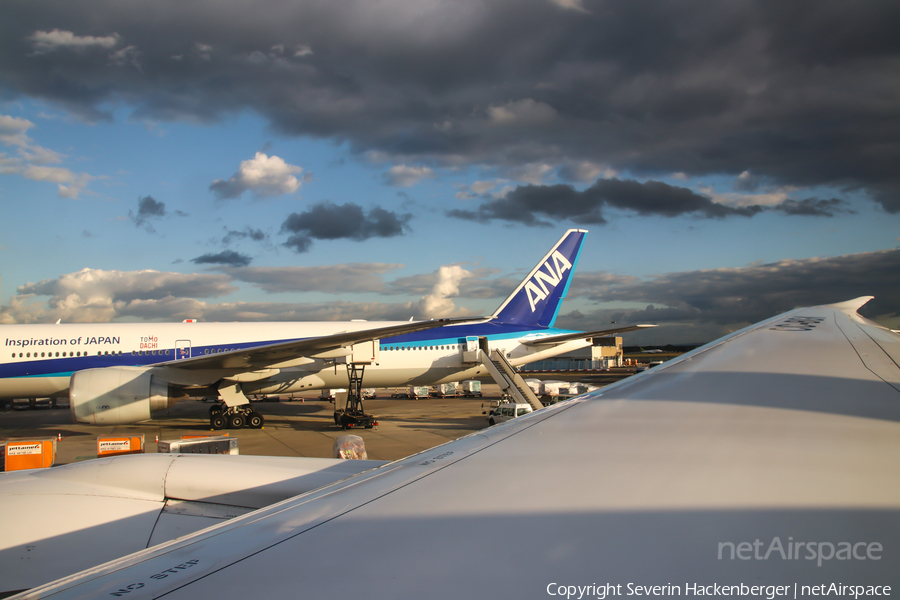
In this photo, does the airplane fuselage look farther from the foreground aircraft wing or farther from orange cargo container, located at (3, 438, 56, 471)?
the foreground aircraft wing

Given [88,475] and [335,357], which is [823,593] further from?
[335,357]

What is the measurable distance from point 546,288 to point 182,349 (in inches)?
603

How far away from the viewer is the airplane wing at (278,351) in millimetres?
15258

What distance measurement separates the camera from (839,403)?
217 centimetres

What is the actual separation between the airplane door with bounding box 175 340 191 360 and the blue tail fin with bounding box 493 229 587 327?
12.5 m

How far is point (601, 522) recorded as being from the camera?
133 centimetres

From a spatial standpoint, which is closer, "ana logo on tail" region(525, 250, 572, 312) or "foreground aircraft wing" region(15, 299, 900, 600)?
"foreground aircraft wing" region(15, 299, 900, 600)

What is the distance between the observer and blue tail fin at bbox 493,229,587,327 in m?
22.4

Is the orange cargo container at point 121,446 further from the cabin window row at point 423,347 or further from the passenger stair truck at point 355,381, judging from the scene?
the cabin window row at point 423,347

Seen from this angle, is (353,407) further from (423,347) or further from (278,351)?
(423,347)

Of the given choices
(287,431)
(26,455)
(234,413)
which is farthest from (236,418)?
(26,455)

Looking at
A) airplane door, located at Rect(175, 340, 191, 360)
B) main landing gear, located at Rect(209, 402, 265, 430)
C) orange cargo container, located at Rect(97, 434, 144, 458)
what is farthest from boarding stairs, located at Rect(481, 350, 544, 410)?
airplane door, located at Rect(175, 340, 191, 360)

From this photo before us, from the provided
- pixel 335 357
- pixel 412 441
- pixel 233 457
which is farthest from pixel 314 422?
pixel 233 457

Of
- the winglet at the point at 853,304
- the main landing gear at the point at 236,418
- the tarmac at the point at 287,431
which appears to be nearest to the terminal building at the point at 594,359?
the tarmac at the point at 287,431
